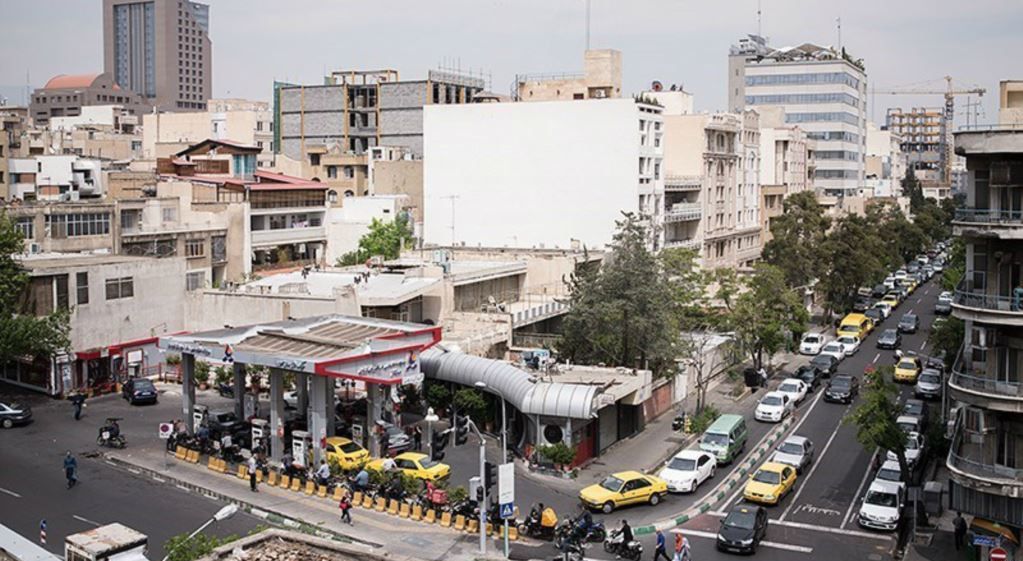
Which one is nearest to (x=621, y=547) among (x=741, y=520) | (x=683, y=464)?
(x=741, y=520)

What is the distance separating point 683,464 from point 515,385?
26.2ft

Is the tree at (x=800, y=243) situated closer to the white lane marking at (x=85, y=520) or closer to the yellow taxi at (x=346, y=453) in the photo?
the yellow taxi at (x=346, y=453)

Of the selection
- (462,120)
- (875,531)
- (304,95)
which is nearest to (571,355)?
(875,531)

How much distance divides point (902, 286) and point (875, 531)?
73.8m

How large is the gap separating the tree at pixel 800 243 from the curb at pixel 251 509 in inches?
2162

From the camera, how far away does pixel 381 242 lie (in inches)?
3506

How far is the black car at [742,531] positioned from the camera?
37.8m

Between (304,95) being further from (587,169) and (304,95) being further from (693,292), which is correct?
(693,292)

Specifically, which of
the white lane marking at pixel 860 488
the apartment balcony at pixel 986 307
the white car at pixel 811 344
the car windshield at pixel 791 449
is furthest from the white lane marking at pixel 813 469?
the white car at pixel 811 344

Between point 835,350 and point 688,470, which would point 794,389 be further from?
point 688,470

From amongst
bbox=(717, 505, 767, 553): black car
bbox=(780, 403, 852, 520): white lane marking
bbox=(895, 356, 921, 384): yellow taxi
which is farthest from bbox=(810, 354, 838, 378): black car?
bbox=(717, 505, 767, 553): black car

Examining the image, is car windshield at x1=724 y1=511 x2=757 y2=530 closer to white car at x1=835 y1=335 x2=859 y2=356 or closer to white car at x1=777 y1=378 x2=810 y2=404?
white car at x1=777 y1=378 x2=810 y2=404

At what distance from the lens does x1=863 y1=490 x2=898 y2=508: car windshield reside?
41500mm

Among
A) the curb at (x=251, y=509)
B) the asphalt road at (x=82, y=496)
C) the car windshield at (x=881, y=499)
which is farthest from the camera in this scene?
the car windshield at (x=881, y=499)
